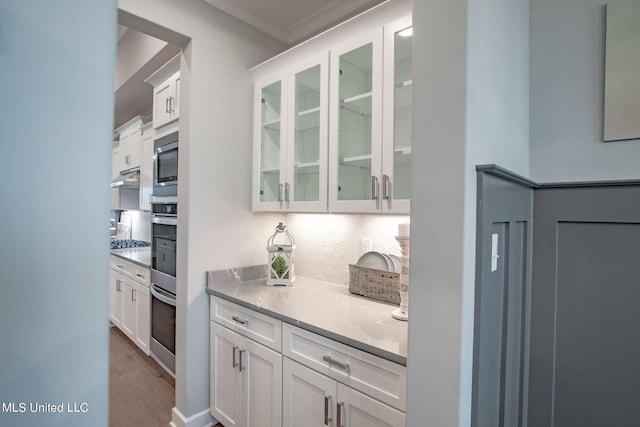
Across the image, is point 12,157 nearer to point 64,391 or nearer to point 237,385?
point 64,391

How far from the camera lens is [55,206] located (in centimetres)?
39

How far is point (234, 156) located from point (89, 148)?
6.28 ft

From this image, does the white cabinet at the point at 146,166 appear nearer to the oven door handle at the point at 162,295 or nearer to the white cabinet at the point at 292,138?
the oven door handle at the point at 162,295

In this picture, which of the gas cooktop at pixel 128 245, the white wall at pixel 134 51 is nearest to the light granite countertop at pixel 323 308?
the white wall at pixel 134 51

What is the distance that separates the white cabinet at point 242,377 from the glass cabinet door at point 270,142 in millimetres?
788

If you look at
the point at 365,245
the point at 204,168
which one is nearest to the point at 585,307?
the point at 365,245

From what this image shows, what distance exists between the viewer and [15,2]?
36cm

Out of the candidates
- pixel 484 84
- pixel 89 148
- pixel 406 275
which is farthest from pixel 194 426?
pixel 484 84

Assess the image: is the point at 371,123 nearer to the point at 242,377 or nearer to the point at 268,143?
the point at 268,143

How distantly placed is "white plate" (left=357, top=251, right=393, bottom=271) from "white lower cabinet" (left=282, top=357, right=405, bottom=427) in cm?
70

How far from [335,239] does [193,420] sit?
4.71 ft

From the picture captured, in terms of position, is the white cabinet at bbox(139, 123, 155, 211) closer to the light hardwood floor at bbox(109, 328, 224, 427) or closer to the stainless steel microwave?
the stainless steel microwave

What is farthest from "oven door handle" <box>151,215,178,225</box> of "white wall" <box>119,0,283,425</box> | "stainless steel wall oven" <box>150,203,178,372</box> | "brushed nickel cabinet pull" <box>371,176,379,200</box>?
"brushed nickel cabinet pull" <box>371,176,379,200</box>

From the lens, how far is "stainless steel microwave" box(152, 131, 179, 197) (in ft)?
8.07
